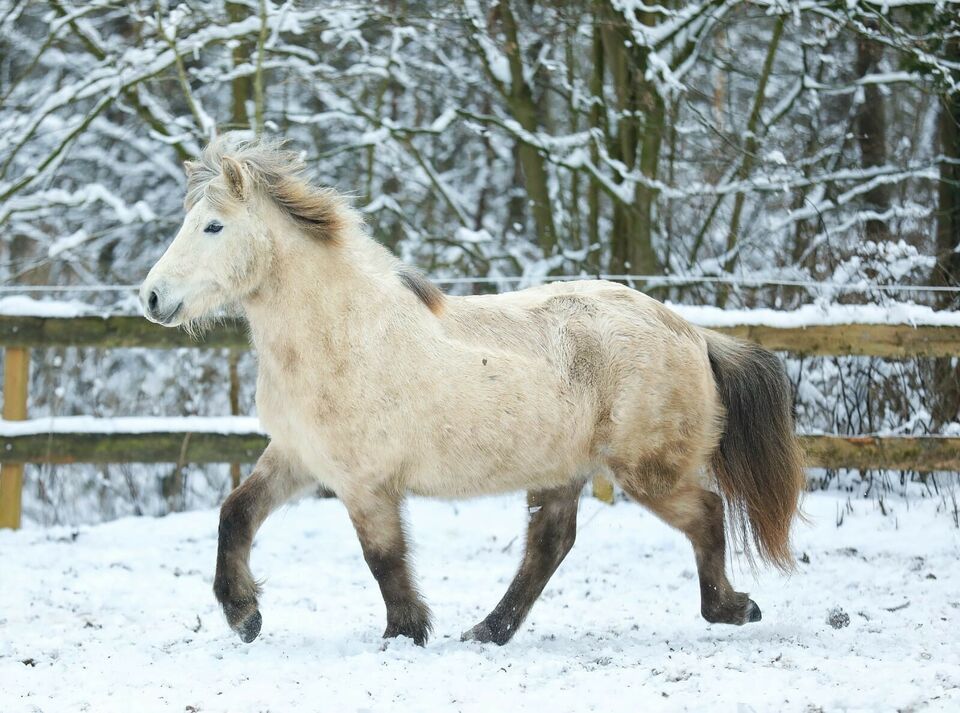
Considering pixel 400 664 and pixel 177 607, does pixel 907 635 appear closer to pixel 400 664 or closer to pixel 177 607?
pixel 400 664

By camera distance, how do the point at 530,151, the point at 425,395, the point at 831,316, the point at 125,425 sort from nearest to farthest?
the point at 425,395
the point at 831,316
the point at 125,425
the point at 530,151

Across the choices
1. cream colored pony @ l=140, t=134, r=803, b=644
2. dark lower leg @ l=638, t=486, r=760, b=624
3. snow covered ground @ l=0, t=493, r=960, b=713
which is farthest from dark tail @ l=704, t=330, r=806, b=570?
snow covered ground @ l=0, t=493, r=960, b=713

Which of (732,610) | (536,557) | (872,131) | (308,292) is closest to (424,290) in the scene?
(308,292)

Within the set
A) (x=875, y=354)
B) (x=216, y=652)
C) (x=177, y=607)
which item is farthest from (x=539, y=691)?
(x=875, y=354)

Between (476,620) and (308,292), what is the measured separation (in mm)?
1693

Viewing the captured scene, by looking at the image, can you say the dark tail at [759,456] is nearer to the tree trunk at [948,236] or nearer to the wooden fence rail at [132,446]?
the tree trunk at [948,236]

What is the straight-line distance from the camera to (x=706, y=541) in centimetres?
436

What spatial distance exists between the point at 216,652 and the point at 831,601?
2.75 metres

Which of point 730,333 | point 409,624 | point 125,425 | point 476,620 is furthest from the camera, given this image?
point 125,425

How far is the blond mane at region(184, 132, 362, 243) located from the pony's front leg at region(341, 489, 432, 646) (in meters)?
1.08

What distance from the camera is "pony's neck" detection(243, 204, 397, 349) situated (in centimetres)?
414

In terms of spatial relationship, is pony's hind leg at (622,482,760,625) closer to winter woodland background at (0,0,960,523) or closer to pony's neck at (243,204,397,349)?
pony's neck at (243,204,397,349)

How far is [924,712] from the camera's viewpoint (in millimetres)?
2848

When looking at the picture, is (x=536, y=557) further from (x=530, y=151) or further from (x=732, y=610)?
(x=530, y=151)
